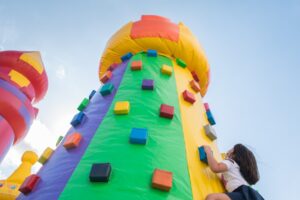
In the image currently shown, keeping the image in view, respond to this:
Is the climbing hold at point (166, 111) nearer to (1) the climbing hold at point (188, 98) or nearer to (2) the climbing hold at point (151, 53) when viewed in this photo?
(1) the climbing hold at point (188, 98)

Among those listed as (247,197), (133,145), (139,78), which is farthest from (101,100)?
(247,197)

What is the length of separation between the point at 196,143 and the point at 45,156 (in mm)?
1290

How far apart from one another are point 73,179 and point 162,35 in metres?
2.07

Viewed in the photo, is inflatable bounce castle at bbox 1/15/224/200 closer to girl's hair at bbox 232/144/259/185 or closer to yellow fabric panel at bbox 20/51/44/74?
girl's hair at bbox 232/144/259/185

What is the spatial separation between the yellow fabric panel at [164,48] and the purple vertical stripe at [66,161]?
35.5 inches

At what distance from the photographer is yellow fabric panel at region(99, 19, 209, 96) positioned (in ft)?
10.8

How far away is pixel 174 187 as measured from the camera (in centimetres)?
170

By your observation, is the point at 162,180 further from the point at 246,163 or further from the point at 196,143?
the point at 246,163

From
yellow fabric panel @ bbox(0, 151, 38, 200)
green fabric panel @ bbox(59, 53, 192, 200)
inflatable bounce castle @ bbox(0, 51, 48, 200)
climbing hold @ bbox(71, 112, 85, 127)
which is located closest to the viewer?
green fabric panel @ bbox(59, 53, 192, 200)

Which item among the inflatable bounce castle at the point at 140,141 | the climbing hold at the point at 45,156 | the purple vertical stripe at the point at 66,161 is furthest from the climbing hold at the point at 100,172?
the climbing hold at the point at 45,156

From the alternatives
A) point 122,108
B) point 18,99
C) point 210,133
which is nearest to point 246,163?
point 210,133

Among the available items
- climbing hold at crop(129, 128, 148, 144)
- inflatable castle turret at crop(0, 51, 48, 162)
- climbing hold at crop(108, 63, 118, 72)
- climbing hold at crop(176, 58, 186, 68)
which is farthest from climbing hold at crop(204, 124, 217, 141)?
inflatable castle turret at crop(0, 51, 48, 162)

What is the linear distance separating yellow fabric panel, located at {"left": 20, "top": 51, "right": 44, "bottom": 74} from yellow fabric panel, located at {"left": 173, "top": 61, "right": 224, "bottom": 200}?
2.93 meters

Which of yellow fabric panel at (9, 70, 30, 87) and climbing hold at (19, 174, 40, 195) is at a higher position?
yellow fabric panel at (9, 70, 30, 87)
